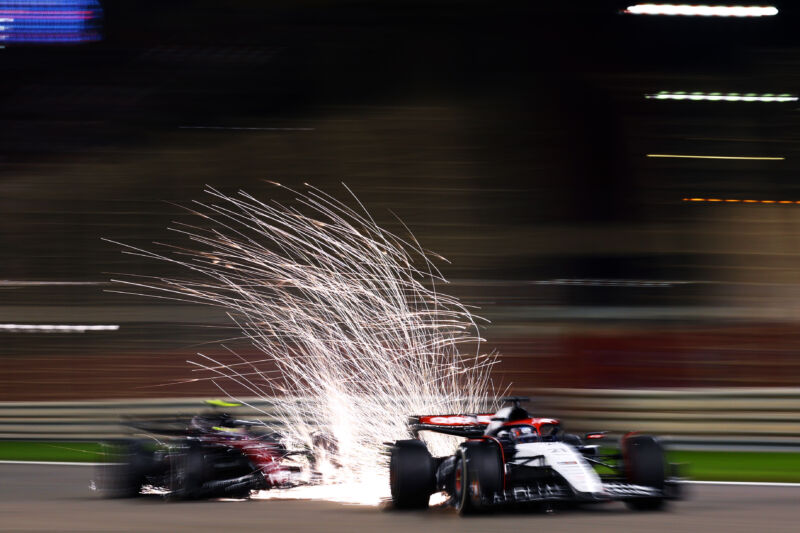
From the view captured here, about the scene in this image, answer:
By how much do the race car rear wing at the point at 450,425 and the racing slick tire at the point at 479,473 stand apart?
87cm

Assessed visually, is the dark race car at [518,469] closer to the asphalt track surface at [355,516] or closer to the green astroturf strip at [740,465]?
the asphalt track surface at [355,516]

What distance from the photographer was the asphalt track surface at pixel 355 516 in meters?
8.71

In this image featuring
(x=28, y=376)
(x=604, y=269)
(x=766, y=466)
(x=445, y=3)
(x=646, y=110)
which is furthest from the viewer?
(x=445, y=3)

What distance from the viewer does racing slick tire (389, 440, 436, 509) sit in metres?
9.72

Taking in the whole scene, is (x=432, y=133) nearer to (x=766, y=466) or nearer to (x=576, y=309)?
(x=576, y=309)

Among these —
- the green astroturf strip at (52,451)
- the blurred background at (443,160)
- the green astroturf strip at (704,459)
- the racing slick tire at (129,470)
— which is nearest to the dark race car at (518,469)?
the green astroturf strip at (704,459)

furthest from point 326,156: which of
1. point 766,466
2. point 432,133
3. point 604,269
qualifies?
point 766,466

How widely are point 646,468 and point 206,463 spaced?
11.8 feet

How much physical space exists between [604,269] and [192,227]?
7.88m

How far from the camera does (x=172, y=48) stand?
28.1 meters

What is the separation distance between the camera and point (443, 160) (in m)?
25.0

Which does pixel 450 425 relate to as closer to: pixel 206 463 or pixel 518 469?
pixel 518 469

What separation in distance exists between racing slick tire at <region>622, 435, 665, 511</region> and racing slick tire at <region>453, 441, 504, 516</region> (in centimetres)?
112

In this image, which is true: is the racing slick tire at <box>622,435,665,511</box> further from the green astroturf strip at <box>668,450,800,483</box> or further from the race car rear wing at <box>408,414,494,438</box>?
the green astroturf strip at <box>668,450,800,483</box>
